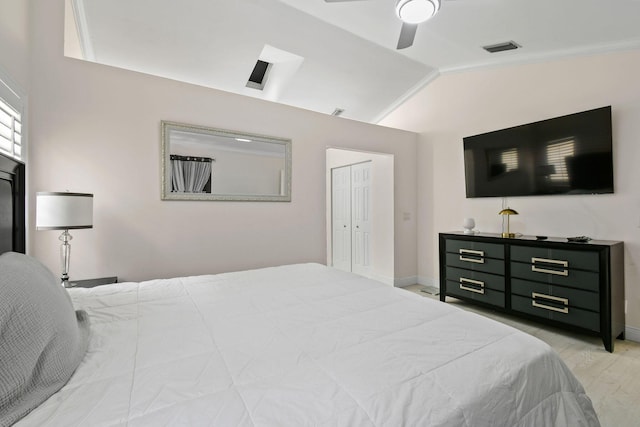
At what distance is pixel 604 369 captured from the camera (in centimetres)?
218

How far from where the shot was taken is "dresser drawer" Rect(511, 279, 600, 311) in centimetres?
250

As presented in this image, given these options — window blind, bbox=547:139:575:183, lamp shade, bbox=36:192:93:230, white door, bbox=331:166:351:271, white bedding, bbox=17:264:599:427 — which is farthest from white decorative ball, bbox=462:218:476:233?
lamp shade, bbox=36:192:93:230

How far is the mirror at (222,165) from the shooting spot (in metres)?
2.71

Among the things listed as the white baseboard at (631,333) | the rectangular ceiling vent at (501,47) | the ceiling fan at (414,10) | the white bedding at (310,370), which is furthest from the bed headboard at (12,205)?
the white baseboard at (631,333)

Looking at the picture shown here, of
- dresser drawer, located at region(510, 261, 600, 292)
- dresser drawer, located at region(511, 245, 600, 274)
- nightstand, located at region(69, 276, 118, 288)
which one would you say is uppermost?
dresser drawer, located at region(511, 245, 600, 274)

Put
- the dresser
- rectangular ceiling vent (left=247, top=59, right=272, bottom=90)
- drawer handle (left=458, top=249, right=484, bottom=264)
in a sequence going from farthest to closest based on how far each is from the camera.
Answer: rectangular ceiling vent (left=247, top=59, right=272, bottom=90) → drawer handle (left=458, top=249, right=484, bottom=264) → the dresser

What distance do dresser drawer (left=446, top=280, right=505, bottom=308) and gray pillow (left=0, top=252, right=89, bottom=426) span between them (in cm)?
348

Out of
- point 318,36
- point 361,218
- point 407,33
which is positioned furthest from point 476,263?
point 318,36

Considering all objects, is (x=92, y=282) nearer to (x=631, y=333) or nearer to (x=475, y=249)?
(x=475, y=249)

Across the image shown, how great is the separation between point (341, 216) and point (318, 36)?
10.1ft

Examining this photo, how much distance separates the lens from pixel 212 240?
2.90m

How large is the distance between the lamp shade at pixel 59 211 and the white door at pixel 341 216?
3.98 meters

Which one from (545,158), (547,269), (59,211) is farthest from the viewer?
(545,158)

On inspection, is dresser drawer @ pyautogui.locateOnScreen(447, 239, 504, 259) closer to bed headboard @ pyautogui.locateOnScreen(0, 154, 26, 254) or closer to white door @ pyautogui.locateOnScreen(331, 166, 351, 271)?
white door @ pyautogui.locateOnScreen(331, 166, 351, 271)
